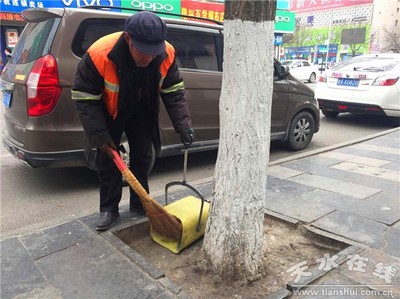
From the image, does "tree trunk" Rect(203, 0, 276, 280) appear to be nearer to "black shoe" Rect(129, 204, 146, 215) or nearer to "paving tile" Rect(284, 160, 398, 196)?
"black shoe" Rect(129, 204, 146, 215)

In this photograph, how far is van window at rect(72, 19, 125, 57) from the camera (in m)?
3.98

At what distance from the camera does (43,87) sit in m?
3.79

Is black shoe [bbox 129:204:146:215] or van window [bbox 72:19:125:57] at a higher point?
van window [bbox 72:19:125:57]

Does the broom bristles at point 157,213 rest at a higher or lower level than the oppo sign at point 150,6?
lower

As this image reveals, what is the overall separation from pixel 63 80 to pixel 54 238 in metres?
1.60

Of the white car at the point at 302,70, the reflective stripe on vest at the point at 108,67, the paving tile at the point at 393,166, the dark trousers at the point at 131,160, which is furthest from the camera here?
the white car at the point at 302,70

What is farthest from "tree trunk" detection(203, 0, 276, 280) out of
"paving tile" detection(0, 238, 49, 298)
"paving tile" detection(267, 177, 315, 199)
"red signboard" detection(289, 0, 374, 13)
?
"red signboard" detection(289, 0, 374, 13)

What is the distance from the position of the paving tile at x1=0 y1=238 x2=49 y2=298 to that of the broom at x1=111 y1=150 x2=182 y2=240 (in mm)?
835

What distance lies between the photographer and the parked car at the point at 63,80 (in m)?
3.85

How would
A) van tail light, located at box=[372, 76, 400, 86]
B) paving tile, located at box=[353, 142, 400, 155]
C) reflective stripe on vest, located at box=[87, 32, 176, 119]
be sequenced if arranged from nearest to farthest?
reflective stripe on vest, located at box=[87, 32, 176, 119], paving tile, located at box=[353, 142, 400, 155], van tail light, located at box=[372, 76, 400, 86]

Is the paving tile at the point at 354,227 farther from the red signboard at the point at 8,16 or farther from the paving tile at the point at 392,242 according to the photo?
the red signboard at the point at 8,16

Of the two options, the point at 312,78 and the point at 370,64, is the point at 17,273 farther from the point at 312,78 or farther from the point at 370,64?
the point at 312,78

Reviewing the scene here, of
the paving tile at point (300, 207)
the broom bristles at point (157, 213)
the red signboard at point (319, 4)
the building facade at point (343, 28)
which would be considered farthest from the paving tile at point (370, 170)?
the red signboard at point (319, 4)

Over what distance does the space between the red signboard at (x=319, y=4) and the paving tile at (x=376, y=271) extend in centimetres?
6443
